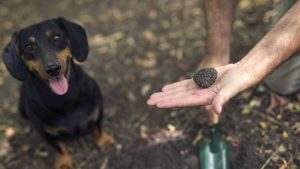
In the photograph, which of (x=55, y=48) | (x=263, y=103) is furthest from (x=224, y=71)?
(x=55, y=48)

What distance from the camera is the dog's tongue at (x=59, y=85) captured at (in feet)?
10.0

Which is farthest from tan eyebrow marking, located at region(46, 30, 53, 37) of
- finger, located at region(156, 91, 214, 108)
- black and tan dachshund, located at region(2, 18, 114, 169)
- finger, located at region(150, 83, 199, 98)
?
finger, located at region(156, 91, 214, 108)

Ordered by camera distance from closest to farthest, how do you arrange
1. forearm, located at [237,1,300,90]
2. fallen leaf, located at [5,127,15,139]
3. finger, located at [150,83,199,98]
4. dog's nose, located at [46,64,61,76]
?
forearm, located at [237,1,300,90]
finger, located at [150,83,199,98]
dog's nose, located at [46,64,61,76]
fallen leaf, located at [5,127,15,139]

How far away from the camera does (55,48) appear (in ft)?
9.90

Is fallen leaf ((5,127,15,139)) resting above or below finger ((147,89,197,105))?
below

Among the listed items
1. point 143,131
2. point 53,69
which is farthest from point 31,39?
point 143,131

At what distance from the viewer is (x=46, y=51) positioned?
9.64 feet

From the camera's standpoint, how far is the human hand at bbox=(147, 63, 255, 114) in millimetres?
2431

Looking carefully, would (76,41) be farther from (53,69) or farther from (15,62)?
(15,62)

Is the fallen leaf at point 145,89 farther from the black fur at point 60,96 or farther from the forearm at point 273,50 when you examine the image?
the forearm at point 273,50

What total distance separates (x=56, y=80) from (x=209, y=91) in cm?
123

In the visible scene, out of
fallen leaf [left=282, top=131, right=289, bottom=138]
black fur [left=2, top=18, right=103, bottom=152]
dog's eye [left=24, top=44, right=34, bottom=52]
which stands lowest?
fallen leaf [left=282, top=131, right=289, bottom=138]

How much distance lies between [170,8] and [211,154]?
2700 millimetres

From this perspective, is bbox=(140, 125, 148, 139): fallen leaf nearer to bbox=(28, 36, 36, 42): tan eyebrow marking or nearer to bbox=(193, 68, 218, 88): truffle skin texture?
bbox=(193, 68, 218, 88): truffle skin texture
